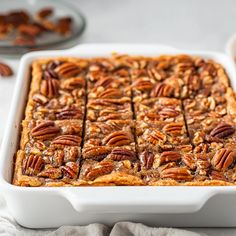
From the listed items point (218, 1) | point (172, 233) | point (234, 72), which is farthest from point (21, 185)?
point (218, 1)

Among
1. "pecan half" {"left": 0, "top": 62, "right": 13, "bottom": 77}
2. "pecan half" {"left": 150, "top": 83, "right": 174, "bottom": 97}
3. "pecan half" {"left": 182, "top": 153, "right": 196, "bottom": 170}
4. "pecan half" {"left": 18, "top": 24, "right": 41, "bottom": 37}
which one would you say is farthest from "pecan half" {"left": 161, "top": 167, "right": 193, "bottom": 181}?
"pecan half" {"left": 18, "top": 24, "right": 41, "bottom": 37}

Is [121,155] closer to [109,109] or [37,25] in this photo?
[109,109]

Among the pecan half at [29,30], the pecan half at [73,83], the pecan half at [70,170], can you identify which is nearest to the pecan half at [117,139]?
the pecan half at [70,170]

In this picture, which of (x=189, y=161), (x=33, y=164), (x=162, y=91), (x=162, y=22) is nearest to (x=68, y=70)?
(x=162, y=91)

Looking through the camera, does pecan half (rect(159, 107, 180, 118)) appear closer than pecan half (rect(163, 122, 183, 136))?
No

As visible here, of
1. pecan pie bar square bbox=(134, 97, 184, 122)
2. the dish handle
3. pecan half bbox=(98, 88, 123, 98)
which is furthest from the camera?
pecan half bbox=(98, 88, 123, 98)

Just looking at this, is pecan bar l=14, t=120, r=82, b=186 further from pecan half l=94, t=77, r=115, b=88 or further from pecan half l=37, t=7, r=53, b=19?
pecan half l=37, t=7, r=53, b=19

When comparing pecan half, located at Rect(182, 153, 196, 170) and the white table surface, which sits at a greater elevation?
the white table surface

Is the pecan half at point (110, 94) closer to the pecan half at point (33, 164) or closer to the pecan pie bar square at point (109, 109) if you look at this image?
the pecan pie bar square at point (109, 109)
